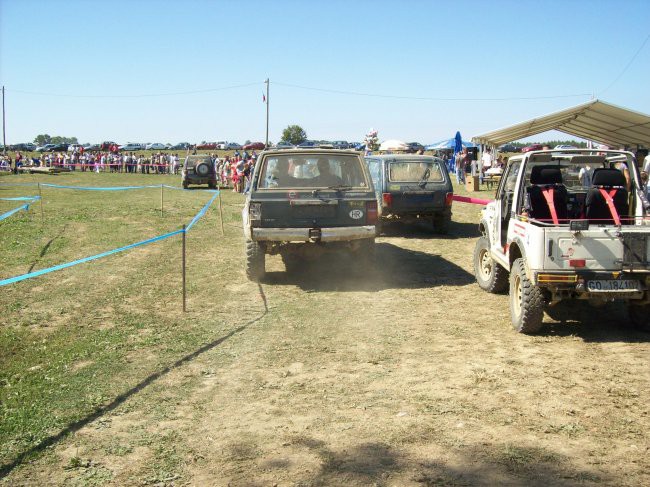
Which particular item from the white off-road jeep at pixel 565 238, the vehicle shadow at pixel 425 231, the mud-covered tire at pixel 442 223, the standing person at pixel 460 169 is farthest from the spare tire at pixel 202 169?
the white off-road jeep at pixel 565 238

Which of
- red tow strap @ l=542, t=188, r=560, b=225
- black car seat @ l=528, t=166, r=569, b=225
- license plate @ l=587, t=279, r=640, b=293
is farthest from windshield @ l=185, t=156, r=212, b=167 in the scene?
license plate @ l=587, t=279, r=640, b=293

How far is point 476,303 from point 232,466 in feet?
16.5

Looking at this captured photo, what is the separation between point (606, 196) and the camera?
23.2ft

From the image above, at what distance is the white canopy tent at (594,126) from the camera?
827 inches

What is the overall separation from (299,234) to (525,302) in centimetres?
350

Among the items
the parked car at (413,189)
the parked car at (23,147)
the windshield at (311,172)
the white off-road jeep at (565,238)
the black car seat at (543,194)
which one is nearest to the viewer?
the white off-road jeep at (565,238)

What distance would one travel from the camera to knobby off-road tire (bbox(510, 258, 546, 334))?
21.2 ft

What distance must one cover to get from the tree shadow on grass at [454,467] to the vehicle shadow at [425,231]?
33.6 ft

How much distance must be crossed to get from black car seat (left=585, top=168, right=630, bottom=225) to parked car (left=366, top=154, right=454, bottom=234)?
6.41 m

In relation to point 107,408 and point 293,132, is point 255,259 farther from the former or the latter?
point 293,132

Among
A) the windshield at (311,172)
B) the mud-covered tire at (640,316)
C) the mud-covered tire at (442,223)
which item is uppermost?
the windshield at (311,172)

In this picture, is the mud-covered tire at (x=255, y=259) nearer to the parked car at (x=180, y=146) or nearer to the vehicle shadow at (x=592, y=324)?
the vehicle shadow at (x=592, y=324)

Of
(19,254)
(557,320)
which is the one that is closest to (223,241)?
(19,254)

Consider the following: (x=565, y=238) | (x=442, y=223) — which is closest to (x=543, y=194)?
(x=565, y=238)
